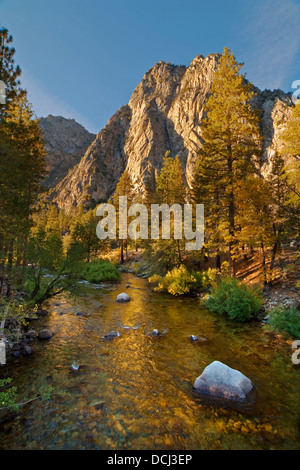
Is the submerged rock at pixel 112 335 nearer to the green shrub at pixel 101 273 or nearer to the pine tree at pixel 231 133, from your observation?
the pine tree at pixel 231 133

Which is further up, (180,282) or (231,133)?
(231,133)

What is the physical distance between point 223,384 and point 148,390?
2.00m

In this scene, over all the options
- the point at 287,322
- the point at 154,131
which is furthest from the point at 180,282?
the point at 154,131

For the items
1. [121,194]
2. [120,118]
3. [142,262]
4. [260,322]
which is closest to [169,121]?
[120,118]

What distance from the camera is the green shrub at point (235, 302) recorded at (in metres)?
11.4

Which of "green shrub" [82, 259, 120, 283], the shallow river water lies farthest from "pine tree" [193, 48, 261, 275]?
"green shrub" [82, 259, 120, 283]

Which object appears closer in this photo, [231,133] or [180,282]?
[231,133]

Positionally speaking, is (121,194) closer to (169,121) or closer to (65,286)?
(65,286)

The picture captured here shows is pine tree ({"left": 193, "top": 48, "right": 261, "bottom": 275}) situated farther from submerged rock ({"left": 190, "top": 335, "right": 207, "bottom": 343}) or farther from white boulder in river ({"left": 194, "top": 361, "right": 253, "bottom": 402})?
white boulder in river ({"left": 194, "top": 361, "right": 253, "bottom": 402})

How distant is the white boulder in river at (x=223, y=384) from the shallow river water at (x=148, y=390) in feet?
1.01

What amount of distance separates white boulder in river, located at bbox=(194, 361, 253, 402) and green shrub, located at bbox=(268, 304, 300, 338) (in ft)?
13.7

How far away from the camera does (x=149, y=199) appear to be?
40.1m

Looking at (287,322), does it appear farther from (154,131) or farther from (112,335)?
(154,131)

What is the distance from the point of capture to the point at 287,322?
29.1ft
